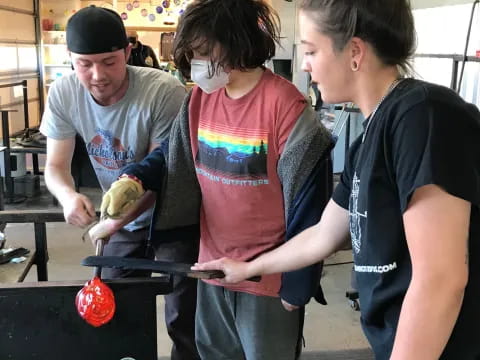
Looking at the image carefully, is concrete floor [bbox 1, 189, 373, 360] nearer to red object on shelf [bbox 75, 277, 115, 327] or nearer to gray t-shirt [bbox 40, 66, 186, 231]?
gray t-shirt [bbox 40, 66, 186, 231]

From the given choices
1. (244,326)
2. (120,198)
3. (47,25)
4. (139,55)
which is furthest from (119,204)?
(47,25)

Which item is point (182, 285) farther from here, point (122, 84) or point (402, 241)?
point (402, 241)

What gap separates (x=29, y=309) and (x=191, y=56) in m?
0.62

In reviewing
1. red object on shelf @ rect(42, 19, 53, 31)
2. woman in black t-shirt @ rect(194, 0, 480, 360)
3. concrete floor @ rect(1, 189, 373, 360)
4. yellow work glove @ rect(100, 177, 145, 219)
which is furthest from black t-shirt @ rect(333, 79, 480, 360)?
red object on shelf @ rect(42, 19, 53, 31)

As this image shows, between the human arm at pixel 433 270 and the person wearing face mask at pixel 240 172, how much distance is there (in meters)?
0.45

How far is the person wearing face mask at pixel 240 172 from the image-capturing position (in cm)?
108

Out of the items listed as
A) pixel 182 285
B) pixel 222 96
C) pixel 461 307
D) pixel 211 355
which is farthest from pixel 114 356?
pixel 461 307

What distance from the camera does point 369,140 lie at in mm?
708

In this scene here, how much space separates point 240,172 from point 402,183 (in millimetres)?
535

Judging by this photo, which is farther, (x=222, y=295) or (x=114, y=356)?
(x=222, y=295)

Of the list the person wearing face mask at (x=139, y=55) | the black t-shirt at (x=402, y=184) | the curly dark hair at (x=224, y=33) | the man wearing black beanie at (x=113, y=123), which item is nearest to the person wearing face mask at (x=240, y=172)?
the curly dark hair at (x=224, y=33)

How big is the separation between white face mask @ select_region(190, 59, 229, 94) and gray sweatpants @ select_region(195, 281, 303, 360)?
48 centimetres

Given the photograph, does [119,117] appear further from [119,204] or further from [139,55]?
[139,55]

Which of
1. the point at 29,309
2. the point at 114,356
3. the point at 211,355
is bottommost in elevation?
the point at 211,355
